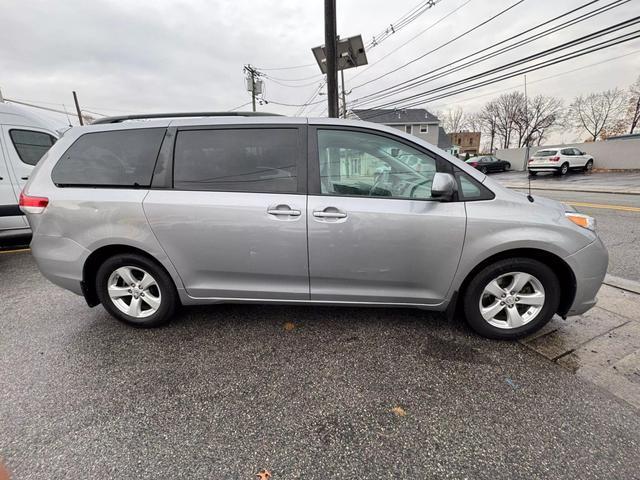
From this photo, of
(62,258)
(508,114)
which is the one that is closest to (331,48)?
(62,258)

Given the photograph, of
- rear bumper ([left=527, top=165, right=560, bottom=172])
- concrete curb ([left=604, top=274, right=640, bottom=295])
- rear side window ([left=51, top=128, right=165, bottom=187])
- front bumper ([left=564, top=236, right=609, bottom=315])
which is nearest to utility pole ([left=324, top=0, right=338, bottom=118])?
rear side window ([left=51, top=128, right=165, bottom=187])

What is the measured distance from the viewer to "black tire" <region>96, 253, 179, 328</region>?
2.63m

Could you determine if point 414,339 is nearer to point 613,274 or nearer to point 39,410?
point 39,410

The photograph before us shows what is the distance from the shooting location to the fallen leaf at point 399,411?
6.13 ft

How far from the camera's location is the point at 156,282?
2.68m

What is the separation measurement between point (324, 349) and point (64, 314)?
108 inches

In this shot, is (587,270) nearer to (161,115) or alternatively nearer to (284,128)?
(284,128)

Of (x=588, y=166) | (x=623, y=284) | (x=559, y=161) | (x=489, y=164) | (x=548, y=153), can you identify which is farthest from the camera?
(x=489, y=164)

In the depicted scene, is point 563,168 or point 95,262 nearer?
point 95,262

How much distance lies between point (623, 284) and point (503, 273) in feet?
7.46

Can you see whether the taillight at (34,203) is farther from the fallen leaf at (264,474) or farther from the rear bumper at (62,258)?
the fallen leaf at (264,474)

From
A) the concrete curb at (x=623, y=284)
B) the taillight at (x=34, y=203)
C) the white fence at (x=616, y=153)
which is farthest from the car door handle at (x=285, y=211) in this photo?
the white fence at (x=616, y=153)

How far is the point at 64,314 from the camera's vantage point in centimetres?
318

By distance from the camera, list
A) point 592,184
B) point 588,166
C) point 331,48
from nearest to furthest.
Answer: point 331,48 < point 592,184 < point 588,166
